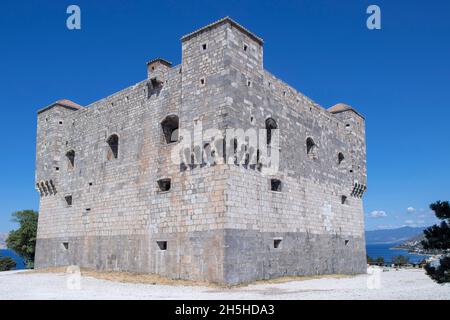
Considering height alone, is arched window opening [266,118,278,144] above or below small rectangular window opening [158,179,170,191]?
above

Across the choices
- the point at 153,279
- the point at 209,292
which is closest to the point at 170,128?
the point at 153,279

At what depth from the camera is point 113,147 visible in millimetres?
21984

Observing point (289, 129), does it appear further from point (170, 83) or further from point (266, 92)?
point (170, 83)

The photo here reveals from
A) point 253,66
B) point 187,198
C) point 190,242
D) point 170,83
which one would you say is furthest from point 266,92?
point 190,242

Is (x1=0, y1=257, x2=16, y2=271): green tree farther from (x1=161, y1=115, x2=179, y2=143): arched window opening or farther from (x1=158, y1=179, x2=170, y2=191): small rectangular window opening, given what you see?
(x1=161, y1=115, x2=179, y2=143): arched window opening

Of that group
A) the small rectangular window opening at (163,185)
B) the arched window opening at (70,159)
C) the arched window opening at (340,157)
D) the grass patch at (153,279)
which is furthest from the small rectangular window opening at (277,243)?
the arched window opening at (70,159)

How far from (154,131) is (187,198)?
13.5 ft

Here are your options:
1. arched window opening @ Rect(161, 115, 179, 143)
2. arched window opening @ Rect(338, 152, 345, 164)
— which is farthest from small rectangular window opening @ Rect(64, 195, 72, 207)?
arched window opening @ Rect(338, 152, 345, 164)

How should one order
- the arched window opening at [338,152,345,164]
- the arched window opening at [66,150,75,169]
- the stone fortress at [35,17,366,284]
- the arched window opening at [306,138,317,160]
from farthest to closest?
the arched window opening at [338,152,345,164] < the arched window opening at [66,150,75,169] < the arched window opening at [306,138,317,160] < the stone fortress at [35,17,366,284]

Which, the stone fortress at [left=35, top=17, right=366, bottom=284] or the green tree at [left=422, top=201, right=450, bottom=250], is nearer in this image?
the green tree at [left=422, top=201, right=450, bottom=250]

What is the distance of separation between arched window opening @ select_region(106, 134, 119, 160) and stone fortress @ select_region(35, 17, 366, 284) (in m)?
0.10

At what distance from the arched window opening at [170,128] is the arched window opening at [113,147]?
12.3 ft

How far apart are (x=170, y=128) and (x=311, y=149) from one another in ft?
25.1

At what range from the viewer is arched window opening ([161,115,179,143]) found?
744 inches
